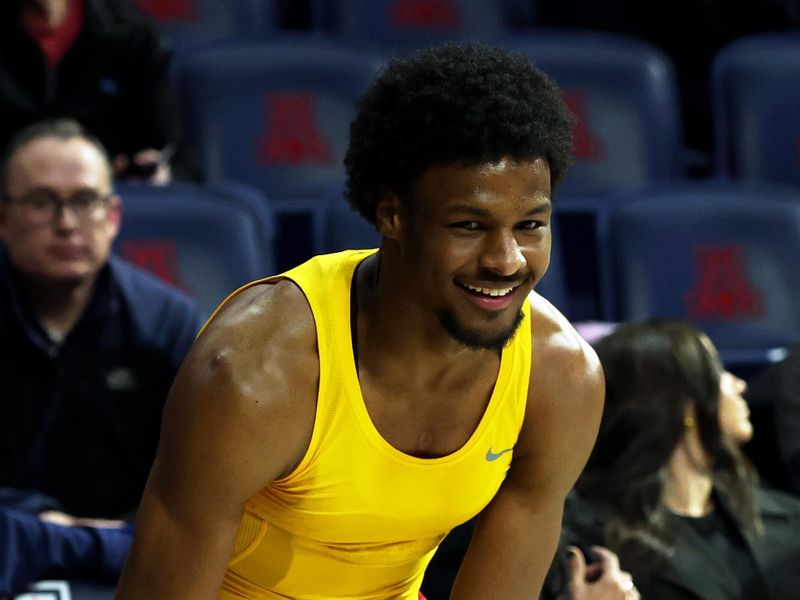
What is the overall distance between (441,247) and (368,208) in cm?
10

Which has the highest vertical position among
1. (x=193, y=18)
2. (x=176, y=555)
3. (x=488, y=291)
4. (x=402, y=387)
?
(x=193, y=18)

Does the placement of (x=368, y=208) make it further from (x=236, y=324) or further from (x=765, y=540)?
(x=765, y=540)

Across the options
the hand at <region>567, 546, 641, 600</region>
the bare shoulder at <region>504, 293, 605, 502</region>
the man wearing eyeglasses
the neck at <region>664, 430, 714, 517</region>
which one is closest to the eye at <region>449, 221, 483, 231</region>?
the bare shoulder at <region>504, 293, 605, 502</region>

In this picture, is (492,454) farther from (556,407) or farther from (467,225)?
(467,225)

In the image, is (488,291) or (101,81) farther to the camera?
(101,81)

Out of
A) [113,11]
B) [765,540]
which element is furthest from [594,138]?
[765,540]

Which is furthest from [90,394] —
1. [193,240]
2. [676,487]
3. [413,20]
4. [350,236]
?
[413,20]

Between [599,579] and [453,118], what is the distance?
919 millimetres

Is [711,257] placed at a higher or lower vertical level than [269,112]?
lower

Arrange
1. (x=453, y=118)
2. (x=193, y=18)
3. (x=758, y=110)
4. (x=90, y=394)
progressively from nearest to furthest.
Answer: (x=453, y=118) → (x=90, y=394) → (x=758, y=110) → (x=193, y=18)

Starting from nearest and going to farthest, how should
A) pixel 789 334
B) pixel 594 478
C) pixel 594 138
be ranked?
pixel 594 478, pixel 789 334, pixel 594 138

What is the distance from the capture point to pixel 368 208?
4.42 feet

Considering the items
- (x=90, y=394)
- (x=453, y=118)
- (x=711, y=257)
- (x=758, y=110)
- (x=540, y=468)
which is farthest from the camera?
(x=758, y=110)

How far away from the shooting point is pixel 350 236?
2805mm
